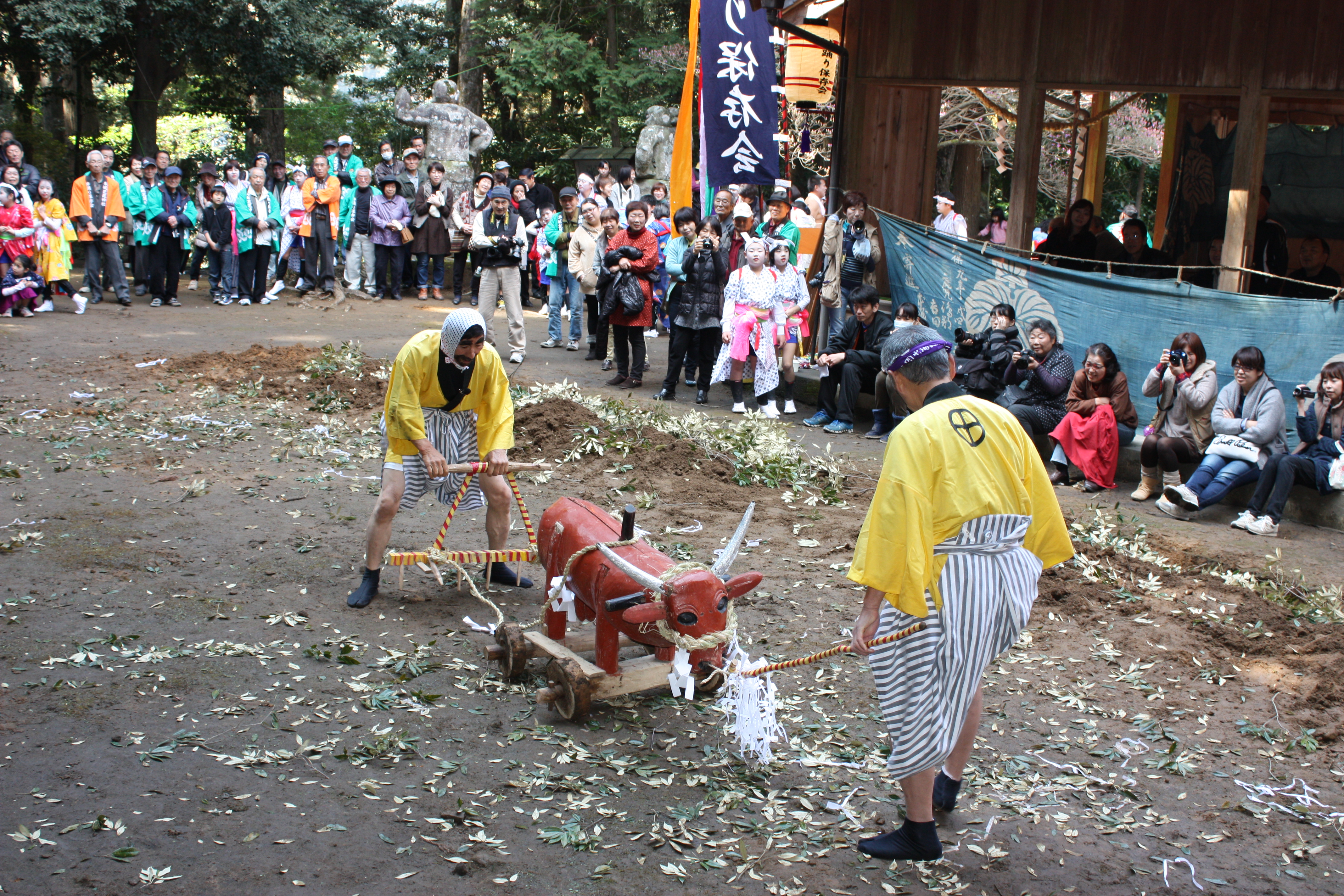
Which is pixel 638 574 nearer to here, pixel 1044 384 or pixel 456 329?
pixel 456 329

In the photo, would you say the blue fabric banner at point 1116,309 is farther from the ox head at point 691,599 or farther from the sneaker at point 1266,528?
the ox head at point 691,599

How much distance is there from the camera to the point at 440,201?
1669 centimetres

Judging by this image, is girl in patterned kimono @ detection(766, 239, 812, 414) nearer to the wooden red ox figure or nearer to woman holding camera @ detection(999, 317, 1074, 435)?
woman holding camera @ detection(999, 317, 1074, 435)

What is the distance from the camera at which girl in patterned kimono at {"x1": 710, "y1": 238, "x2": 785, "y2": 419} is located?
10805mm

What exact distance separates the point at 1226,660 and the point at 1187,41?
21.3 feet

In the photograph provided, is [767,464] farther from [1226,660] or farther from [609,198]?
[609,198]

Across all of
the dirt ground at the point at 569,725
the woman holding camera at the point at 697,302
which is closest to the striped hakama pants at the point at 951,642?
the dirt ground at the point at 569,725

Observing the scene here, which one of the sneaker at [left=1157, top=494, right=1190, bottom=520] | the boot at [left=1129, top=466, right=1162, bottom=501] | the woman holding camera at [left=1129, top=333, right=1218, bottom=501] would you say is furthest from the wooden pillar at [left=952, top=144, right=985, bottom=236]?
the sneaker at [left=1157, top=494, right=1190, bottom=520]

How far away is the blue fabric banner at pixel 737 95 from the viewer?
37.5 feet

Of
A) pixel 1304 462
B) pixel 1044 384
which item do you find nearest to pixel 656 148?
pixel 1044 384

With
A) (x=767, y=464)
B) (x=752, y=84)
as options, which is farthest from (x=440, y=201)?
(x=767, y=464)

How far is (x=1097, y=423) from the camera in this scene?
8469 mm

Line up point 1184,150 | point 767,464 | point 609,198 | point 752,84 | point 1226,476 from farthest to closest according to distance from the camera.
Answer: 1. point 609,198
2. point 1184,150
3. point 752,84
4. point 767,464
5. point 1226,476

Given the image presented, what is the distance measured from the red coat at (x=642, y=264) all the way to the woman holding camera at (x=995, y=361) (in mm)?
3682
